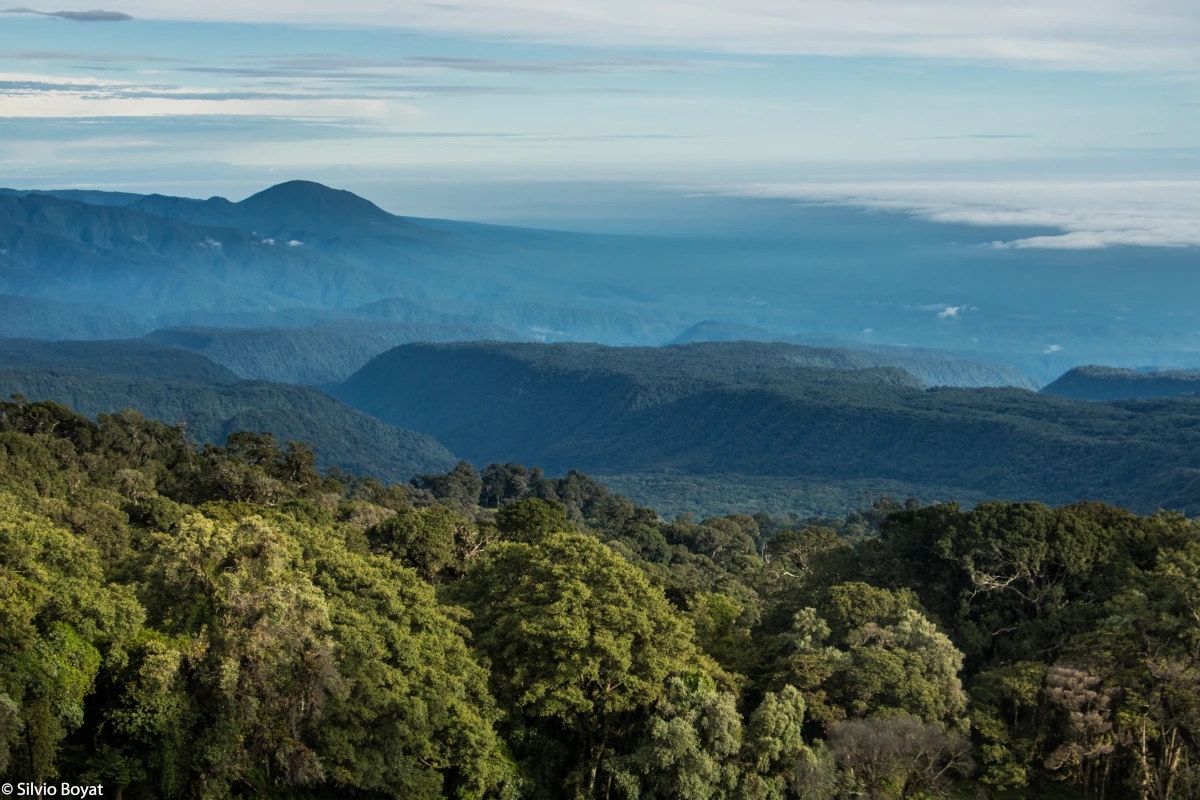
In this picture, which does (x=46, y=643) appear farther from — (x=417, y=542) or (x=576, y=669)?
(x=417, y=542)

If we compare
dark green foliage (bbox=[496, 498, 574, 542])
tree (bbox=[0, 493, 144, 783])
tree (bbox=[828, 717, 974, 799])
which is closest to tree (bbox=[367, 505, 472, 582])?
dark green foliage (bbox=[496, 498, 574, 542])

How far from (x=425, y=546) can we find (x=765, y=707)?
17.9 meters

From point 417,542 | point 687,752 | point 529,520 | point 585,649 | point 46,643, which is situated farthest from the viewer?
point 529,520

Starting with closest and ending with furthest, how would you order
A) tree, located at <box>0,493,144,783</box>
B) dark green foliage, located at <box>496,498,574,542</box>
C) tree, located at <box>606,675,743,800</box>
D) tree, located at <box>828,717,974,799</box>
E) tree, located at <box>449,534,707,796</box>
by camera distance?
tree, located at <box>0,493,144,783</box>
tree, located at <box>606,675,743,800</box>
tree, located at <box>828,717,974,799</box>
tree, located at <box>449,534,707,796</box>
dark green foliage, located at <box>496,498,574,542</box>

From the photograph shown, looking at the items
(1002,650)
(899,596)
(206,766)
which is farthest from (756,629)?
(206,766)

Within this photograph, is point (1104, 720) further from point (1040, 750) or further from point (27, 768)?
point (27, 768)

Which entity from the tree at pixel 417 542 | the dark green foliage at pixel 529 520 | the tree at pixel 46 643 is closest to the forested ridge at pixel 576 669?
the tree at pixel 46 643

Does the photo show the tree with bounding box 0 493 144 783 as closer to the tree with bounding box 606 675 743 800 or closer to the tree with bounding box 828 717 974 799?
the tree with bounding box 606 675 743 800

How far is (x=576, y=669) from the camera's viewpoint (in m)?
35.8

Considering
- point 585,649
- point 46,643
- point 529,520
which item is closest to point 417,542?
point 529,520

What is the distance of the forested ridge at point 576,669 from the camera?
3156 cm

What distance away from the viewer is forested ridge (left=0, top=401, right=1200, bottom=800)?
31562 mm

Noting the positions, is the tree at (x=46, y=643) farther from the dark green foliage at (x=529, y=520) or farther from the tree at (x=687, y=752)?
the dark green foliage at (x=529, y=520)

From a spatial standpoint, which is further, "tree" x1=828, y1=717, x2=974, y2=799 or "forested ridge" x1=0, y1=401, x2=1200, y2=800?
"tree" x1=828, y1=717, x2=974, y2=799
